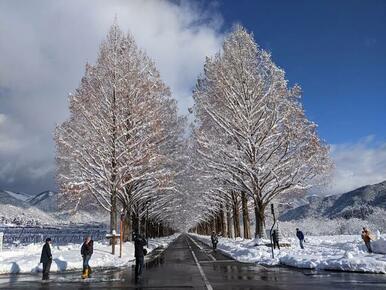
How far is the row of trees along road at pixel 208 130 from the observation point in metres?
26.1

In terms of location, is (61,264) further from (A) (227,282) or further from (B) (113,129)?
(B) (113,129)

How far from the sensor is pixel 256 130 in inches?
1077

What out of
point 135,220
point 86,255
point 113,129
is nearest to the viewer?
point 86,255

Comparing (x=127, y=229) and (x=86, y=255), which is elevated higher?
(x=127, y=229)

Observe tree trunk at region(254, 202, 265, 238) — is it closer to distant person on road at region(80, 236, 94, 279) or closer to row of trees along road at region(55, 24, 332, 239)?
row of trees along road at region(55, 24, 332, 239)

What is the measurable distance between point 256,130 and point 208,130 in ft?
11.6

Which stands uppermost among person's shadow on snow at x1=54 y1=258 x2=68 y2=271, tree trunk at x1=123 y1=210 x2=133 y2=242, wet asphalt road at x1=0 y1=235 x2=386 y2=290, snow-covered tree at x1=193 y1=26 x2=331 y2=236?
snow-covered tree at x1=193 y1=26 x2=331 y2=236

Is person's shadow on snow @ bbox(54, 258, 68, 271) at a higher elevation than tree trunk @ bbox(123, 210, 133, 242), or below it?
below

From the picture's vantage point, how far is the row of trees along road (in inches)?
1027

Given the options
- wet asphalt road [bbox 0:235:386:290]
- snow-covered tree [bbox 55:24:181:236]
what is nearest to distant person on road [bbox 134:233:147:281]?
wet asphalt road [bbox 0:235:386:290]

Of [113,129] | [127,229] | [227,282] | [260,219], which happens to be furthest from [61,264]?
[127,229]

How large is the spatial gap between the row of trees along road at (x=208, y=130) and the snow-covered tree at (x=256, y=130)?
65 millimetres

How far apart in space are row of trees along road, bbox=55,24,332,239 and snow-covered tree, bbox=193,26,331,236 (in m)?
0.07

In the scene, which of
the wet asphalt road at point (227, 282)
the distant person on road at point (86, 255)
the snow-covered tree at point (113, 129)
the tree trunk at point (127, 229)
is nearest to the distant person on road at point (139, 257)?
the wet asphalt road at point (227, 282)
